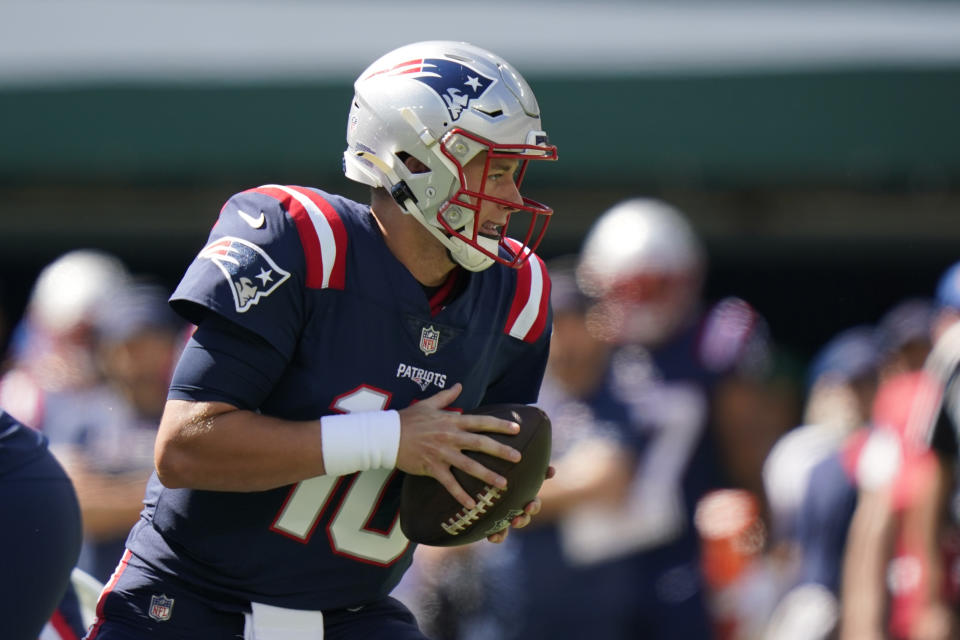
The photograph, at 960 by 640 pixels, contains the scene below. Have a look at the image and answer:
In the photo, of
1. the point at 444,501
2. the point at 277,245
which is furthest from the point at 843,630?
the point at 277,245

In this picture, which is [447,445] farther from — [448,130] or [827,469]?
[827,469]

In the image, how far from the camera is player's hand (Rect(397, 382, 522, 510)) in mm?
2875

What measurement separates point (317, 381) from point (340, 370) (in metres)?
0.05

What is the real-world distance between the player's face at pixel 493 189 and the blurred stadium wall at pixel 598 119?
233 inches

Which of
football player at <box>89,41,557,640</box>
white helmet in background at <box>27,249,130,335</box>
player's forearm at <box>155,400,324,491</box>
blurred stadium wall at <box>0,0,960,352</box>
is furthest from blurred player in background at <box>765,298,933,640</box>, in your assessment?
white helmet in background at <box>27,249,130,335</box>

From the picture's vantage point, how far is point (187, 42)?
9680 mm

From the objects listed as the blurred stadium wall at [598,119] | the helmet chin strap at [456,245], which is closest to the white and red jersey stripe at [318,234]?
the helmet chin strap at [456,245]

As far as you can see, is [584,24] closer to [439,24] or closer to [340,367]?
[439,24]

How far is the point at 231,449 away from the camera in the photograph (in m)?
2.80

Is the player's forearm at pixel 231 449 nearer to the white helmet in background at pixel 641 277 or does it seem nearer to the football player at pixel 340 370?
the football player at pixel 340 370

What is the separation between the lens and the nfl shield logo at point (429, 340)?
309 cm

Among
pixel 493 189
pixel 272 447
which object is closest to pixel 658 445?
pixel 493 189

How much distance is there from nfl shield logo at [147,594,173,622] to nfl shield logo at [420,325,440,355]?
773mm

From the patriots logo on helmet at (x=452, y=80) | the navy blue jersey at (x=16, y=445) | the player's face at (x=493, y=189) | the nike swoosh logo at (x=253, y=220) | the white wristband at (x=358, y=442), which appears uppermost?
the patriots logo on helmet at (x=452, y=80)
